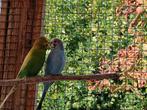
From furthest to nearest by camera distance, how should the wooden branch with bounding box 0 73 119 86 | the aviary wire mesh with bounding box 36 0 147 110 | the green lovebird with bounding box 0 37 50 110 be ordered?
the aviary wire mesh with bounding box 36 0 147 110 → the green lovebird with bounding box 0 37 50 110 → the wooden branch with bounding box 0 73 119 86

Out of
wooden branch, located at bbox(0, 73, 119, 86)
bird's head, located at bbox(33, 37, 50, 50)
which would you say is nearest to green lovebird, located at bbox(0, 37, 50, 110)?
bird's head, located at bbox(33, 37, 50, 50)

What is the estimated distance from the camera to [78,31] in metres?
1.63

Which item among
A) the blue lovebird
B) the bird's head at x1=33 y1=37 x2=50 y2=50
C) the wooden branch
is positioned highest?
the bird's head at x1=33 y1=37 x2=50 y2=50

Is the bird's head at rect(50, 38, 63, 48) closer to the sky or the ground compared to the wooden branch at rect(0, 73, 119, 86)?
closer to the sky

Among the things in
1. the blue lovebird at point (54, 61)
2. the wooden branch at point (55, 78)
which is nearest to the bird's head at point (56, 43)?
the blue lovebird at point (54, 61)

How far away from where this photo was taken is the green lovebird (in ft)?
4.80

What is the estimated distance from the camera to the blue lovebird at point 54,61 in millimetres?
1519

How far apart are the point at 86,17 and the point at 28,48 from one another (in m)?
0.24

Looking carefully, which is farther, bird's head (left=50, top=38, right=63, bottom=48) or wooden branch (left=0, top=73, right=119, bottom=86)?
bird's head (left=50, top=38, right=63, bottom=48)

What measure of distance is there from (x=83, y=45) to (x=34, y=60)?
0.21 meters

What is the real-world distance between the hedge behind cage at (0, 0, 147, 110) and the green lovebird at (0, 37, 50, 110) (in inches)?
2.6

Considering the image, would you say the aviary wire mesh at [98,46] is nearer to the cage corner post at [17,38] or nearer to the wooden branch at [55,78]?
the cage corner post at [17,38]

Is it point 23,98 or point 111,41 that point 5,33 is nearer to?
point 23,98

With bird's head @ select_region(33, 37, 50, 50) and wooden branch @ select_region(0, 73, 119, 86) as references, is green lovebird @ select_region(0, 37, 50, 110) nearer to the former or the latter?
bird's head @ select_region(33, 37, 50, 50)
